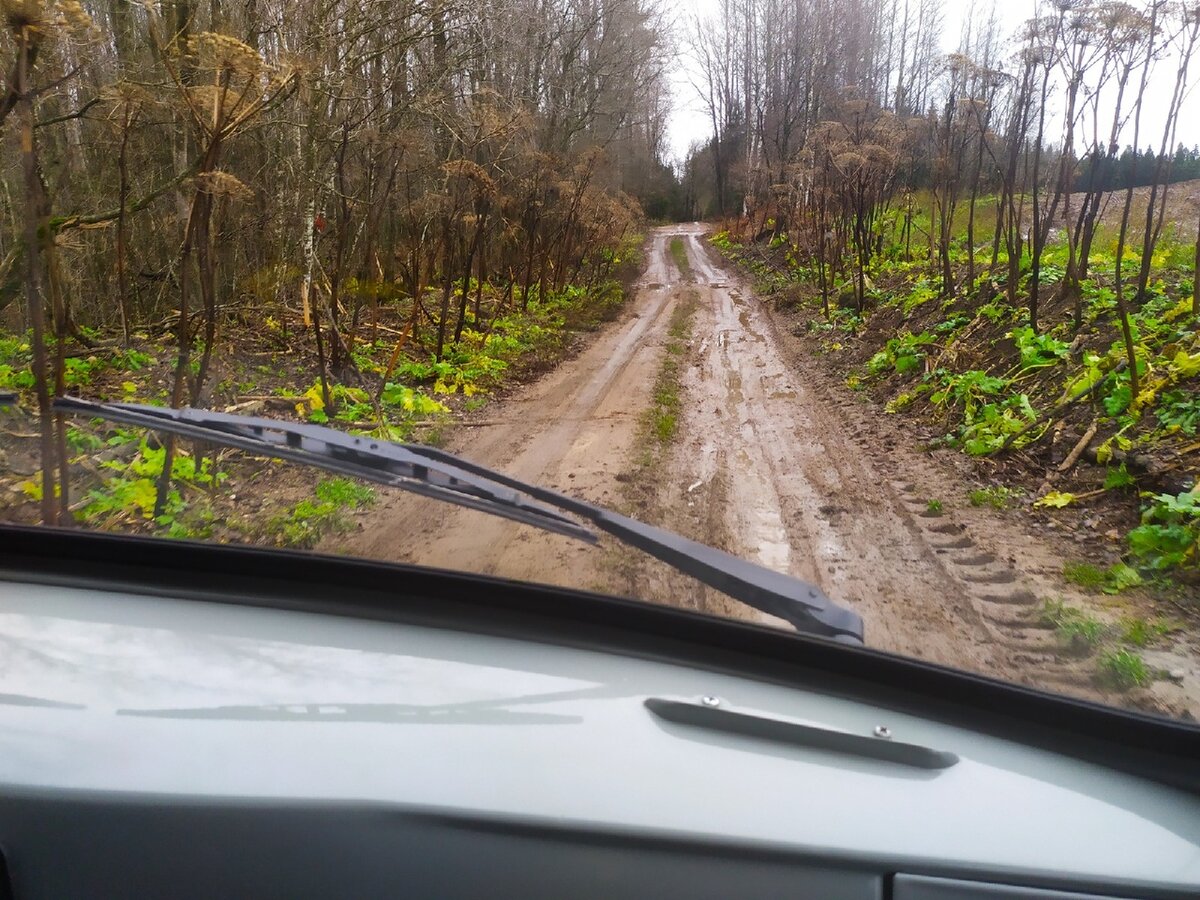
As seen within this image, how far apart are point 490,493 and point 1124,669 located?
2.34m

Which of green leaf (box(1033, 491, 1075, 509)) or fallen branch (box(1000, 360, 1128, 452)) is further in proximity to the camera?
fallen branch (box(1000, 360, 1128, 452))

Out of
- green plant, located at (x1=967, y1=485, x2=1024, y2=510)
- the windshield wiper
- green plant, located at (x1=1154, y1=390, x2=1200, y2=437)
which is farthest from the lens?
green plant, located at (x1=1154, y1=390, x2=1200, y2=437)

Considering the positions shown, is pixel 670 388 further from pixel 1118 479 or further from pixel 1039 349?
pixel 1118 479

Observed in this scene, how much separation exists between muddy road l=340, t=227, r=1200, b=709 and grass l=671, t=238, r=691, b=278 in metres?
19.6

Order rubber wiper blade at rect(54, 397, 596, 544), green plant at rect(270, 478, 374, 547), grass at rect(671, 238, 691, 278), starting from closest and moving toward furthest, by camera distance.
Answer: rubber wiper blade at rect(54, 397, 596, 544) → green plant at rect(270, 478, 374, 547) → grass at rect(671, 238, 691, 278)

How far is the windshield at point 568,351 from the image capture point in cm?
303

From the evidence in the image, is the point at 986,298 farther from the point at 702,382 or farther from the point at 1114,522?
the point at 1114,522

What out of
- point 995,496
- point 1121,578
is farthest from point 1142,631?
point 995,496

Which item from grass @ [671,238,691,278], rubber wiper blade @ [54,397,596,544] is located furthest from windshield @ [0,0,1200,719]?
grass @ [671,238,691,278]

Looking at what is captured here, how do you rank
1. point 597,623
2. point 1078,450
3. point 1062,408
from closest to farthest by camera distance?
point 597,623 → point 1078,450 → point 1062,408

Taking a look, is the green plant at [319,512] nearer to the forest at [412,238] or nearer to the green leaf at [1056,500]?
the forest at [412,238]

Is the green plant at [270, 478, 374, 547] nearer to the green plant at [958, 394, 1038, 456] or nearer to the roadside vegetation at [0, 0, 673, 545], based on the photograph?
the roadside vegetation at [0, 0, 673, 545]

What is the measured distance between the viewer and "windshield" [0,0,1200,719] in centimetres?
303

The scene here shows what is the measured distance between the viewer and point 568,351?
12703 mm
